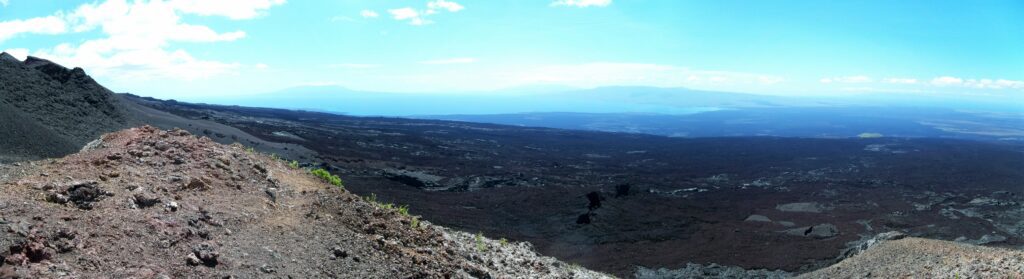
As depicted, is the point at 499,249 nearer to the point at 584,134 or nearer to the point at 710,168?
the point at 710,168

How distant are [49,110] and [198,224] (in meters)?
20.8

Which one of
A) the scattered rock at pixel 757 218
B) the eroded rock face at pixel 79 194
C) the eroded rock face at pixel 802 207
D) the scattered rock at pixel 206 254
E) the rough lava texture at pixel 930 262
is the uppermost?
the eroded rock face at pixel 79 194

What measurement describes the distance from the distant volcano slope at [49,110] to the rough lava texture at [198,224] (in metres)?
10.8

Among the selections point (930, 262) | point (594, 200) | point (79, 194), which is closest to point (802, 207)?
point (594, 200)

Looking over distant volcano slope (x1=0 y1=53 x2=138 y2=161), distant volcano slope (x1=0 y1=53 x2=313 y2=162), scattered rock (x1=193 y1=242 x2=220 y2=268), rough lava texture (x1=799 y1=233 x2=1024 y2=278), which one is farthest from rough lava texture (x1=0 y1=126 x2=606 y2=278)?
distant volcano slope (x1=0 y1=53 x2=138 y2=161)

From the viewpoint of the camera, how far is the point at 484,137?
229ft

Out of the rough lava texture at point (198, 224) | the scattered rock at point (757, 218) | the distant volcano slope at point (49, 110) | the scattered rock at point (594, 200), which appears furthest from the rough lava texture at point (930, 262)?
the distant volcano slope at point (49, 110)

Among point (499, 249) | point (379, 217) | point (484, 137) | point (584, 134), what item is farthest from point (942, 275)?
point (584, 134)

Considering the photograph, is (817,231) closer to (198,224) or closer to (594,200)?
(594,200)

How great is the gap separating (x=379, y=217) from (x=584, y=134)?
7303 centimetres

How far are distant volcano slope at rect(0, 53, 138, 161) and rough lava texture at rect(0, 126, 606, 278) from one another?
10.8m

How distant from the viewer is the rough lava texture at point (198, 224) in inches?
210

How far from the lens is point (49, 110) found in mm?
22109

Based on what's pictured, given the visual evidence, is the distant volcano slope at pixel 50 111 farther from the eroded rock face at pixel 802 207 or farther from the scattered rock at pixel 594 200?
the eroded rock face at pixel 802 207
